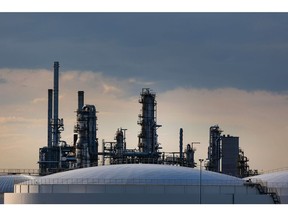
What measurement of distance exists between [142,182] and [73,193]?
4.67 metres

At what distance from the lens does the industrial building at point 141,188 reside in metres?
58.1

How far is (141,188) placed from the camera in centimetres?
5844

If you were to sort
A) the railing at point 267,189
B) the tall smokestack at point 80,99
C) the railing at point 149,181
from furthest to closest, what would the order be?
the tall smokestack at point 80,99
the railing at point 267,189
the railing at point 149,181

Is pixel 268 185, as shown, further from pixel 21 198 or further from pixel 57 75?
pixel 57 75

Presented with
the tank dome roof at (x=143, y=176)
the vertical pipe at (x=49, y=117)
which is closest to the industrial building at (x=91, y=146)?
the vertical pipe at (x=49, y=117)

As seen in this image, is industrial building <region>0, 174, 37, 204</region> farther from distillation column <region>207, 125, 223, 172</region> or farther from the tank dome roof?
the tank dome roof

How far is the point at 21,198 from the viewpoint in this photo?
60594mm

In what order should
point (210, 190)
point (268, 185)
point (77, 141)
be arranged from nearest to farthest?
point (210, 190)
point (268, 185)
point (77, 141)

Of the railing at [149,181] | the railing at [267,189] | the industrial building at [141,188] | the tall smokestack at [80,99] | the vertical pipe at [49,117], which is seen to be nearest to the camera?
the industrial building at [141,188]

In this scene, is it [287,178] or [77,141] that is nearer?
[287,178]

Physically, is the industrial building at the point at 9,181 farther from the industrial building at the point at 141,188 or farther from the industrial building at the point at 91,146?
the industrial building at the point at 141,188

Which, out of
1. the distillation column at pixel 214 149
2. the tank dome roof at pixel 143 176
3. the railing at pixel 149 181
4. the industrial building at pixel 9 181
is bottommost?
the industrial building at pixel 9 181

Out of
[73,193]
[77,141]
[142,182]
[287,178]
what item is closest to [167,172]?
[142,182]

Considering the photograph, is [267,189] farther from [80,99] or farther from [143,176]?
[80,99]
